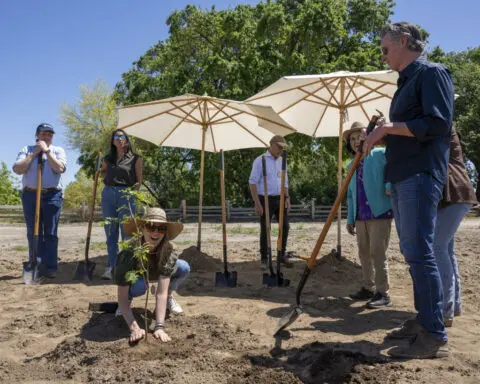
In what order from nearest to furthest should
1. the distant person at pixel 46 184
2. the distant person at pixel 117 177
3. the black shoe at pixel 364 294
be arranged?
1. the black shoe at pixel 364 294
2. the distant person at pixel 117 177
3. the distant person at pixel 46 184

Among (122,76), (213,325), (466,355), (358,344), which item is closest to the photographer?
(466,355)

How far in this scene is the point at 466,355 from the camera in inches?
131

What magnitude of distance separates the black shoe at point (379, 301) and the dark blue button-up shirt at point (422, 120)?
183 centimetres

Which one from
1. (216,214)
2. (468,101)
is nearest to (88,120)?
(216,214)

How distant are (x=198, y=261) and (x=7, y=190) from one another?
51.8m

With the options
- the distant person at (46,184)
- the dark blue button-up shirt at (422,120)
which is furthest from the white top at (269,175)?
the dark blue button-up shirt at (422,120)

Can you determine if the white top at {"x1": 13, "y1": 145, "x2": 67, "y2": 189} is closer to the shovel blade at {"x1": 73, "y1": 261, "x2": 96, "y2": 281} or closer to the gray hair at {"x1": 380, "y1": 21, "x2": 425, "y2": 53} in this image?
the shovel blade at {"x1": 73, "y1": 261, "x2": 96, "y2": 281}

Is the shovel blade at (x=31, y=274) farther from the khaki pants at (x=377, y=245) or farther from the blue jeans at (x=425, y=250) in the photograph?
the blue jeans at (x=425, y=250)

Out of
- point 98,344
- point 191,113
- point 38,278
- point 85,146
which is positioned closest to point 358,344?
point 98,344

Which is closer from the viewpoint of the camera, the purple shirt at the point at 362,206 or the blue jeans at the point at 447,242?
the blue jeans at the point at 447,242

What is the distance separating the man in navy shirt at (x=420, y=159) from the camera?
3.16 meters

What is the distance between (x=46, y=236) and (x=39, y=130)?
142 cm

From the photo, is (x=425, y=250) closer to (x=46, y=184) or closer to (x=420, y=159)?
(x=420, y=159)

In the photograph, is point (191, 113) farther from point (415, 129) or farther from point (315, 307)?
point (415, 129)
